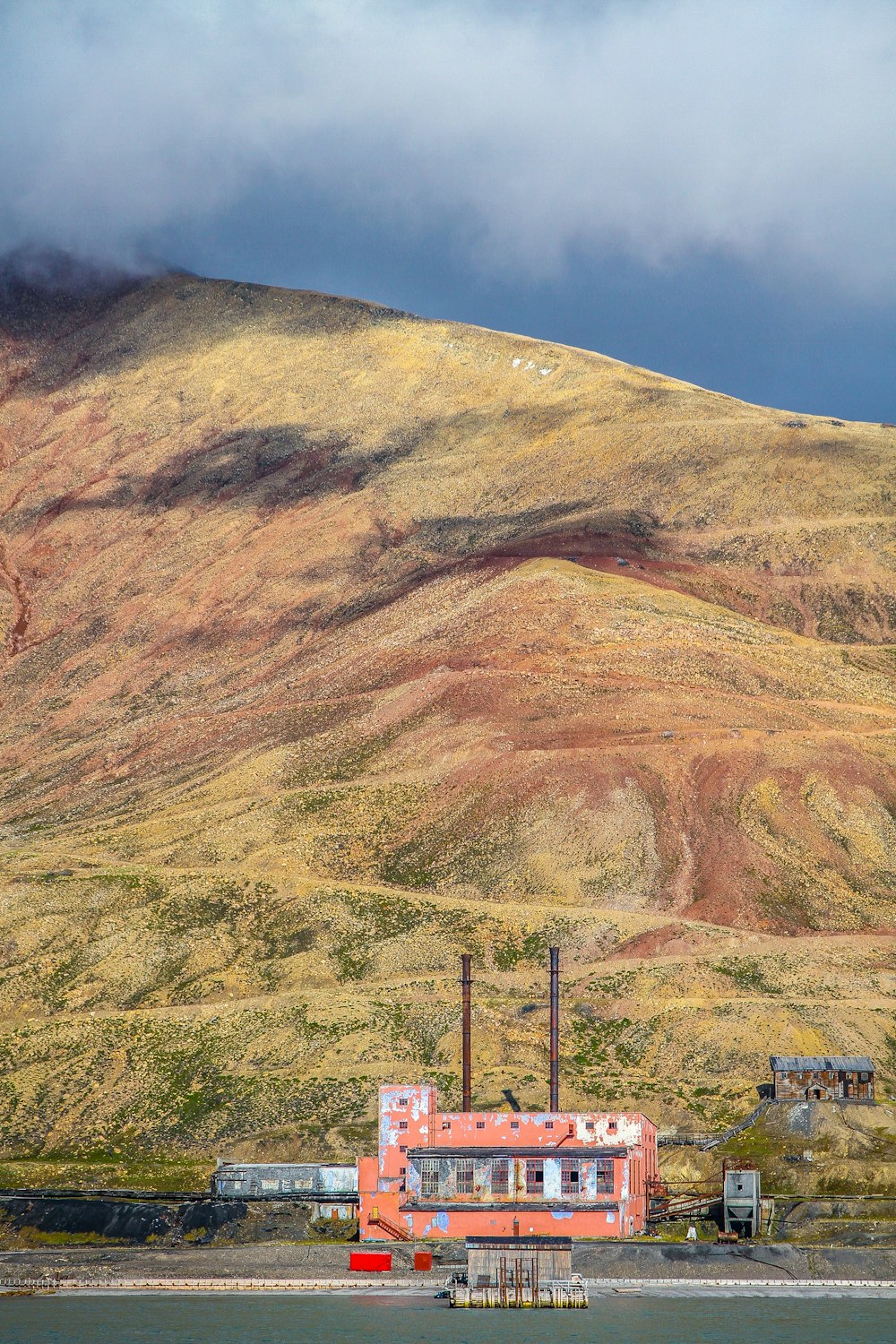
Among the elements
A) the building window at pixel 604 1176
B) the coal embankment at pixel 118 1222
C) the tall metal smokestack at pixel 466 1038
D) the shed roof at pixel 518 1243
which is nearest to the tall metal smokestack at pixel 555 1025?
the tall metal smokestack at pixel 466 1038

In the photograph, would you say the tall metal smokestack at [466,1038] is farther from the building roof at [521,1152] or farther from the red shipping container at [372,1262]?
the red shipping container at [372,1262]

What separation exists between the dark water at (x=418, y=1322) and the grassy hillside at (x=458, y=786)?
20.1 m

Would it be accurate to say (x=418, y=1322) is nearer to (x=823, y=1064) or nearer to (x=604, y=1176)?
(x=604, y=1176)

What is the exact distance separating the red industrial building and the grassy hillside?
12.8 meters

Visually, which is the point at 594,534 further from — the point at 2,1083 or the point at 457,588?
the point at 2,1083

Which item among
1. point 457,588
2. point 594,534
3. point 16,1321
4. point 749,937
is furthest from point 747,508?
point 16,1321

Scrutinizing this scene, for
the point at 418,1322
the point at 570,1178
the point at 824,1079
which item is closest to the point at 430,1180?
the point at 570,1178

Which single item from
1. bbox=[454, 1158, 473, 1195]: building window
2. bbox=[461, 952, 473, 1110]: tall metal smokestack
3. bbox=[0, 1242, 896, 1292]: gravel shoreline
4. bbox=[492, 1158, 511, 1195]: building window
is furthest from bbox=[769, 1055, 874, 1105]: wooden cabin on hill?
bbox=[454, 1158, 473, 1195]: building window

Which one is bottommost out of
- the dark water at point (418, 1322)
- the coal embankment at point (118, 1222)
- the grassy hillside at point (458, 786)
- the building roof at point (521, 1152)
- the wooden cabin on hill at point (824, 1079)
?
the dark water at point (418, 1322)

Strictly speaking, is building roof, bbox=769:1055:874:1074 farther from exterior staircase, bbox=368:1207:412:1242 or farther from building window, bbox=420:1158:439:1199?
exterior staircase, bbox=368:1207:412:1242

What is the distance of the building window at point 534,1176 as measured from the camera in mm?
72875

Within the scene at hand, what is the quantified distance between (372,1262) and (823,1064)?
92.6 feet

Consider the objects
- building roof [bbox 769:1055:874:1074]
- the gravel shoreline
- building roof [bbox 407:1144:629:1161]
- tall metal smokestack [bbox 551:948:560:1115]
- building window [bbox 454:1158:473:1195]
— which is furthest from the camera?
building roof [bbox 769:1055:874:1074]

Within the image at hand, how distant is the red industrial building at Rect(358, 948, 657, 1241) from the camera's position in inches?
2842
